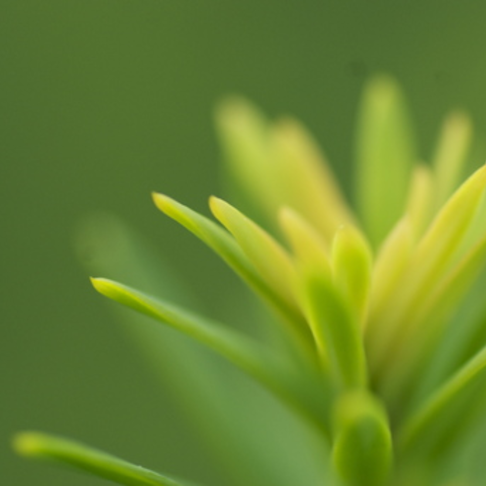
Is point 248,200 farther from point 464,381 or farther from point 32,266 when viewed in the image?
point 32,266

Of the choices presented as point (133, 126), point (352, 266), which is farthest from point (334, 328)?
point (133, 126)

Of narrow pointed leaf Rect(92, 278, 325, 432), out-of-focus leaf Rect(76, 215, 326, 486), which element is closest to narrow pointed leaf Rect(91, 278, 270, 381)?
narrow pointed leaf Rect(92, 278, 325, 432)

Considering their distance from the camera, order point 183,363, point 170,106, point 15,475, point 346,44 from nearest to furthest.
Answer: point 183,363
point 15,475
point 346,44
point 170,106

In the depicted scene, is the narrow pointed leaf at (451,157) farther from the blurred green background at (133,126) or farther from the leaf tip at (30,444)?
the blurred green background at (133,126)

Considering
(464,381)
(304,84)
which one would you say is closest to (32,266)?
(304,84)

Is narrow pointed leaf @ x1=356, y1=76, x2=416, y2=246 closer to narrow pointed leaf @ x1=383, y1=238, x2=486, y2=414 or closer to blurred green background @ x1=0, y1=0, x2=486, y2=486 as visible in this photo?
narrow pointed leaf @ x1=383, y1=238, x2=486, y2=414

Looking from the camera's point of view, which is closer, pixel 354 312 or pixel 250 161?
pixel 354 312

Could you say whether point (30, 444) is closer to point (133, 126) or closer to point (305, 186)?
point (305, 186)

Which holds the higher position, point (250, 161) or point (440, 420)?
point (250, 161)
